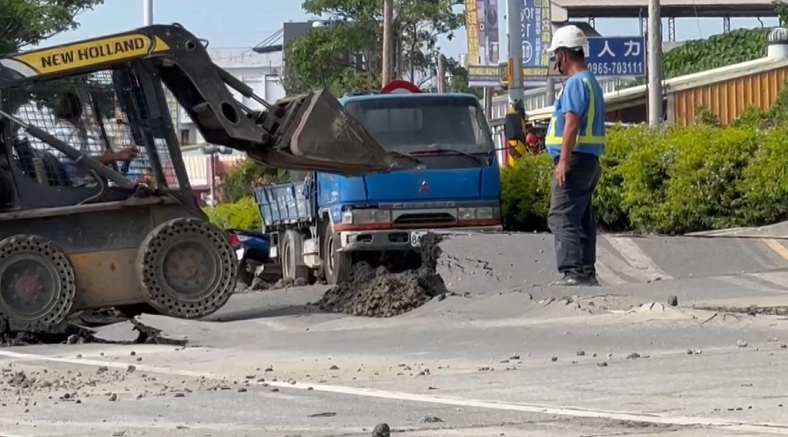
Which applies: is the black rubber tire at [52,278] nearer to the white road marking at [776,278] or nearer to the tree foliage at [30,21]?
the white road marking at [776,278]

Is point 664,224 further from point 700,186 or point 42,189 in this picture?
point 42,189

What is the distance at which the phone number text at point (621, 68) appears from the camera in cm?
2731

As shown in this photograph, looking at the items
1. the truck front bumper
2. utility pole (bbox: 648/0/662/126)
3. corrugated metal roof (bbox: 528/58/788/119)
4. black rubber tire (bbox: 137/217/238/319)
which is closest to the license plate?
the truck front bumper

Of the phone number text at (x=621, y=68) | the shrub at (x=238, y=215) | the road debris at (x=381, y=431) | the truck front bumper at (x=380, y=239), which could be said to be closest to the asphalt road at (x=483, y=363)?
the road debris at (x=381, y=431)

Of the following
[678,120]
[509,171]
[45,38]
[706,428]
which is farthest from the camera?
[45,38]

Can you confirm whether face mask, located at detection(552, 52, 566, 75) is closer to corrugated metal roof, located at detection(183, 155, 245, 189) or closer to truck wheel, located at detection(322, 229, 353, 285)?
truck wheel, located at detection(322, 229, 353, 285)

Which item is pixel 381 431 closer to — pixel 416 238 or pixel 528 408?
pixel 528 408

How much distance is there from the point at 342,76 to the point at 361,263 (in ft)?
86.4

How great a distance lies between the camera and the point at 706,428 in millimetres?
6805

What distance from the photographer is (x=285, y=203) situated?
21.6 m

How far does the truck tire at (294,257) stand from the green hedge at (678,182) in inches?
111

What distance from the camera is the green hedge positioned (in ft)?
61.7

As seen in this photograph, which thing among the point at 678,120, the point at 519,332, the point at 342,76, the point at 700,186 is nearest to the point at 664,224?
the point at 700,186

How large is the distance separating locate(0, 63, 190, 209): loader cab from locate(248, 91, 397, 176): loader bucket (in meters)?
0.98
